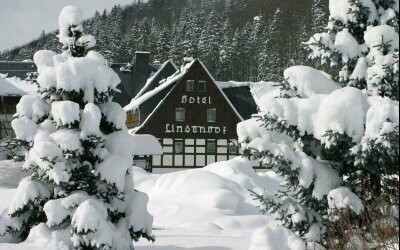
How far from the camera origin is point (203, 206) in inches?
878

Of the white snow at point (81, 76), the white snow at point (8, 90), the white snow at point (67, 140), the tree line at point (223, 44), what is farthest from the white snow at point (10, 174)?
the tree line at point (223, 44)

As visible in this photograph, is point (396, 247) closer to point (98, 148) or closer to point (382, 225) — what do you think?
point (382, 225)

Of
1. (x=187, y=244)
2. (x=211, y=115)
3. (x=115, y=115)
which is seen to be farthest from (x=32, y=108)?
(x=211, y=115)

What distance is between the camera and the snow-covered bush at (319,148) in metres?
8.51

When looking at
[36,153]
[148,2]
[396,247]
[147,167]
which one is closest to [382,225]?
[396,247]

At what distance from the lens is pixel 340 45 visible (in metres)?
9.73

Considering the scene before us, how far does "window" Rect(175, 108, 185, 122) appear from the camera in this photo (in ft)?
134

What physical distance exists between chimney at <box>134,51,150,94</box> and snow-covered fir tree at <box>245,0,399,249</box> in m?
43.8

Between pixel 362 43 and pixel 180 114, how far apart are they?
31.3 metres

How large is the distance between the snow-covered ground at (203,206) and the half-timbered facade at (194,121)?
8710 millimetres

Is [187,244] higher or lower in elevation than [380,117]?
lower

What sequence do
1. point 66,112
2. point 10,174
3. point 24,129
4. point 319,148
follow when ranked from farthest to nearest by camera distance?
point 10,174, point 24,129, point 66,112, point 319,148

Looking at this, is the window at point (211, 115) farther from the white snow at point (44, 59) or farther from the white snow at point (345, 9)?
the white snow at point (345, 9)

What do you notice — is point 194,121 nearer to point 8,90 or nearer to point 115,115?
point 8,90
